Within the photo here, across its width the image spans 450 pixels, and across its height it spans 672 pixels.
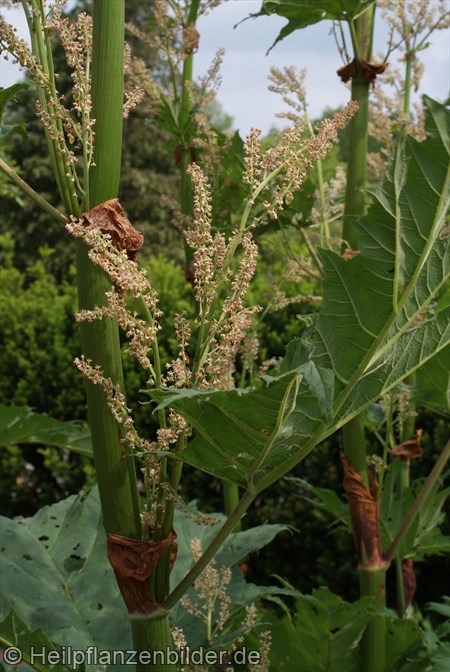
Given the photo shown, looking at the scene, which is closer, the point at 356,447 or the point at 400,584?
the point at 356,447

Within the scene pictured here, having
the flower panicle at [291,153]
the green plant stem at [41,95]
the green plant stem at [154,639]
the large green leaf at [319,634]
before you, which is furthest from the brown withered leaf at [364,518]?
the green plant stem at [41,95]

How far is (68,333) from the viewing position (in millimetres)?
6523

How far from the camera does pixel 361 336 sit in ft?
3.74

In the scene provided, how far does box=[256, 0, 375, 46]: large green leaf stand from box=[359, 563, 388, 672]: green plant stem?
4.76 ft

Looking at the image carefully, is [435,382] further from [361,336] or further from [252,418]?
[252,418]

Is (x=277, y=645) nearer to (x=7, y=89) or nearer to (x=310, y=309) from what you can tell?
(x=7, y=89)

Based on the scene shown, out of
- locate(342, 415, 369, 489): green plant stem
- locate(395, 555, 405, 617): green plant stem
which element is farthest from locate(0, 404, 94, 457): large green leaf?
locate(395, 555, 405, 617): green plant stem

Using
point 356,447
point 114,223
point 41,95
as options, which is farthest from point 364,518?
point 41,95

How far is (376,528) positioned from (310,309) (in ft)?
11.3

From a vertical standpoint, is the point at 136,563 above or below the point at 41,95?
below

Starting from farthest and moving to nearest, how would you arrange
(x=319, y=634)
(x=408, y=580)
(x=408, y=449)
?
1. (x=408, y=580)
2. (x=408, y=449)
3. (x=319, y=634)

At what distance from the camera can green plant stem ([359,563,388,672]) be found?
7.02ft

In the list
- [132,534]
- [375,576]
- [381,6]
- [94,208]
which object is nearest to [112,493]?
[132,534]

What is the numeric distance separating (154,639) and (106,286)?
59 centimetres
